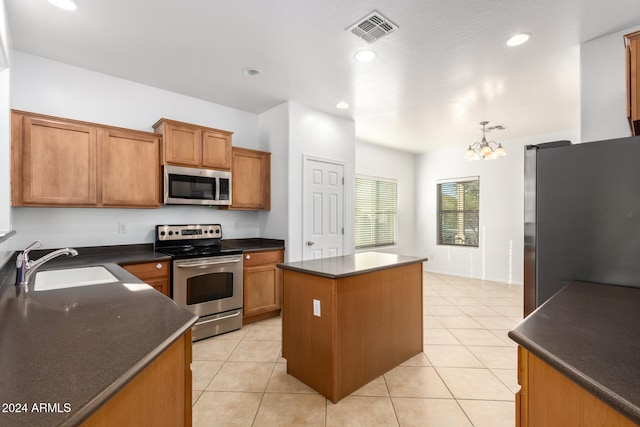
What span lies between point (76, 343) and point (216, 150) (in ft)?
9.72

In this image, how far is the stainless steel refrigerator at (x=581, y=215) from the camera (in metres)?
1.61

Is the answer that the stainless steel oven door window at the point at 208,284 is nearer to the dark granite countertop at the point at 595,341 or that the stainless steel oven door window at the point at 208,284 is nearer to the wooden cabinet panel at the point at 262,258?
the wooden cabinet panel at the point at 262,258

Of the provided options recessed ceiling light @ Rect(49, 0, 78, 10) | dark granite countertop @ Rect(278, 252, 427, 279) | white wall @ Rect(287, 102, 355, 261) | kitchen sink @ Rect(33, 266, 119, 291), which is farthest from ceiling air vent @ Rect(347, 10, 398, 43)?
kitchen sink @ Rect(33, 266, 119, 291)

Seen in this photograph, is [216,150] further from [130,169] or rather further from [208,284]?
[208,284]

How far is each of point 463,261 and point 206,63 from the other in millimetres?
5949

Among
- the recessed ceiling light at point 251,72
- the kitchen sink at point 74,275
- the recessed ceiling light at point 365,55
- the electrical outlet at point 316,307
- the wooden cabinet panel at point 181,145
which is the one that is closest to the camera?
the kitchen sink at point 74,275

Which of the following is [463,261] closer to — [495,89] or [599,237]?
[495,89]

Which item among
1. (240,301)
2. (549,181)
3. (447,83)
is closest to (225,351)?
(240,301)

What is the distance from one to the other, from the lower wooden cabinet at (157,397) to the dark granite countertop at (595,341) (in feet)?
3.76

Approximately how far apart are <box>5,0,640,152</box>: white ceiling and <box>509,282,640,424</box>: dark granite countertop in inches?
78.8

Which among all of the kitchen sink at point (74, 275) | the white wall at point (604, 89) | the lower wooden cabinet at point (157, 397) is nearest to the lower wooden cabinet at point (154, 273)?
the kitchen sink at point (74, 275)

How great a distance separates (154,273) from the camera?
2846 millimetres

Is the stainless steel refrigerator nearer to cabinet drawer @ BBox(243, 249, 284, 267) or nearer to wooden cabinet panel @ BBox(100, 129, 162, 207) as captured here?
cabinet drawer @ BBox(243, 249, 284, 267)

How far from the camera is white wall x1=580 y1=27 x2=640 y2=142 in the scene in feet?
7.55
